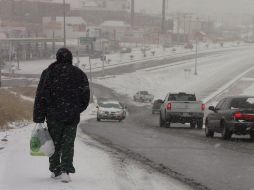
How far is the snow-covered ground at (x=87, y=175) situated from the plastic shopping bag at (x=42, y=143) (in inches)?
15.6

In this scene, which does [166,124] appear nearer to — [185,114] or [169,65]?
[185,114]

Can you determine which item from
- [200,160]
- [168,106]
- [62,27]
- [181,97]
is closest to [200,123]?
[168,106]

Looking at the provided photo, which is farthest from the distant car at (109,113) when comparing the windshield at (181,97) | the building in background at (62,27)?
the building in background at (62,27)

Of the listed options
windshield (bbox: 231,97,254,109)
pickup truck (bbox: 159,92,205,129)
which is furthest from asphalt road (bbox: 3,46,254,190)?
pickup truck (bbox: 159,92,205,129)

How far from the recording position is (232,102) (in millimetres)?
20484

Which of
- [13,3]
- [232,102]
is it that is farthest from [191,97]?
[13,3]

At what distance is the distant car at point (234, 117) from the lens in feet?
63.2

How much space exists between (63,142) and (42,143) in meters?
0.33

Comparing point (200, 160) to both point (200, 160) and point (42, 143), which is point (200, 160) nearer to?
point (200, 160)

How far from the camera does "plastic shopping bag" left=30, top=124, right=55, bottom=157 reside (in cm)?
866

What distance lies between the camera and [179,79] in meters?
113

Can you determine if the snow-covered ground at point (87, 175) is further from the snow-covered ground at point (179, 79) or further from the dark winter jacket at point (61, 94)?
the snow-covered ground at point (179, 79)

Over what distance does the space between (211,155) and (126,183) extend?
5.34m

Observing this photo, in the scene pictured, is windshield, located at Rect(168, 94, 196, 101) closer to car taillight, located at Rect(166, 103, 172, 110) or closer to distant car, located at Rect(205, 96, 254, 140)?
car taillight, located at Rect(166, 103, 172, 110)
